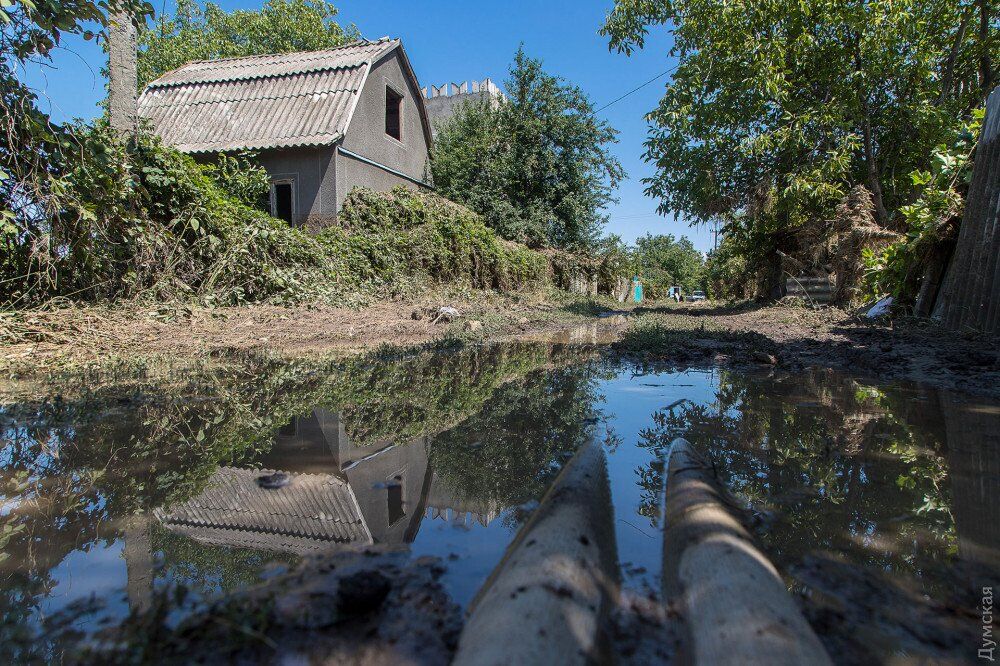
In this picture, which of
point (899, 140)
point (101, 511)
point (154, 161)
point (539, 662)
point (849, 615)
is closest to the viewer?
point (539, 662)

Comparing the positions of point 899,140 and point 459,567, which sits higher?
point 899,140

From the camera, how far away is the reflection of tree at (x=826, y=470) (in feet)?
6.25

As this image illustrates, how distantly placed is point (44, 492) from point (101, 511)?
0.41 m

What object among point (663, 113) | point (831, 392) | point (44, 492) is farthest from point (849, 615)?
point (663, 113)

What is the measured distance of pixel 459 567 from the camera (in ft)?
5.67

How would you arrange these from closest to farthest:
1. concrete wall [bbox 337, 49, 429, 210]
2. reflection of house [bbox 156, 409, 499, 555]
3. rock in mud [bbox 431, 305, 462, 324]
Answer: reflection of house [bbox 156, 409, 499, 555] → rock in mud [bbox 431, 305, 462, 324] → concrete wall [bbox 337, 49, 429, 210]

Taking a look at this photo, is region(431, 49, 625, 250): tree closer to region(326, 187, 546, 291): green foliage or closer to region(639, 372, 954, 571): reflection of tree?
region(326, 187, 546, 291): green foliage

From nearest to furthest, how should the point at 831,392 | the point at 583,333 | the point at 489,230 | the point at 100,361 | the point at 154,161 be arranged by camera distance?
the point at 831,392 < the point at 100,361 < the point at 154,161 < the point at 583,333 < the point at 489,230

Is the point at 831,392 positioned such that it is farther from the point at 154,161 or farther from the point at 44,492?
the point at 154,161

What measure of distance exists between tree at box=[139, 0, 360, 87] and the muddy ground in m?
23.8

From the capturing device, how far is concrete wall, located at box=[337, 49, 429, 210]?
13.4 meters

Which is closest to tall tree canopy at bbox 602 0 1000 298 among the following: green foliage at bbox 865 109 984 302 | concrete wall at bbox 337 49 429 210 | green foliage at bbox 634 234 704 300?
green foliage at bbox 865 109 984 302

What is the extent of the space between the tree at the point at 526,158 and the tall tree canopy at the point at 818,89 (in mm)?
6389

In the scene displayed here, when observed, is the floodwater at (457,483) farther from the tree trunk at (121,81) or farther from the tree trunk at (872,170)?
the tree trunk at (872,170)
